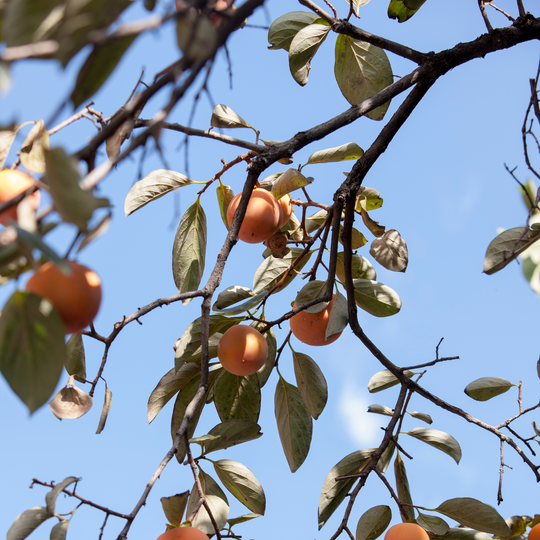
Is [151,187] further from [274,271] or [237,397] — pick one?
[237,397]

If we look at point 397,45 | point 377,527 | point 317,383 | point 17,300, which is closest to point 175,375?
point 317,383

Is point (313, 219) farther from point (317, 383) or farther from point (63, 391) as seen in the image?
point (63, 391)

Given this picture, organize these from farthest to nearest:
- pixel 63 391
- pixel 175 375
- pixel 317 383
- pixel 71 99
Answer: pixel 317 383, pixel 175 375, pixel 63 391, pixel 71 99

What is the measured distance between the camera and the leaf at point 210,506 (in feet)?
2.85

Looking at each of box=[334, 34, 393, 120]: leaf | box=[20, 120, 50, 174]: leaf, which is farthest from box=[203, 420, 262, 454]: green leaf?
box=[334, 34, 393, 120]: leaf

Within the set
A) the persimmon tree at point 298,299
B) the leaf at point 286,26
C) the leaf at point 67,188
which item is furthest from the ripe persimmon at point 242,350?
the leaf at point 286,26

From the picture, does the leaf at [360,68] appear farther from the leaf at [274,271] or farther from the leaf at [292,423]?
the leaf at [292,423]

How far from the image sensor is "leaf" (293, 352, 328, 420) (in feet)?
3.80

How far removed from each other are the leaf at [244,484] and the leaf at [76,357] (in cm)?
34

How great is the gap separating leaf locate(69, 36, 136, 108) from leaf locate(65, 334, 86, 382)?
2.31 feet

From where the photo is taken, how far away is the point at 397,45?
1.15 meters

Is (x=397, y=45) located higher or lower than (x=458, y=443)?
higher

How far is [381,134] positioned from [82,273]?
32.5 inches

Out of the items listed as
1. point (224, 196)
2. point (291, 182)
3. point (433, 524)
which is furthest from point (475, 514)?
point (224, 196)
